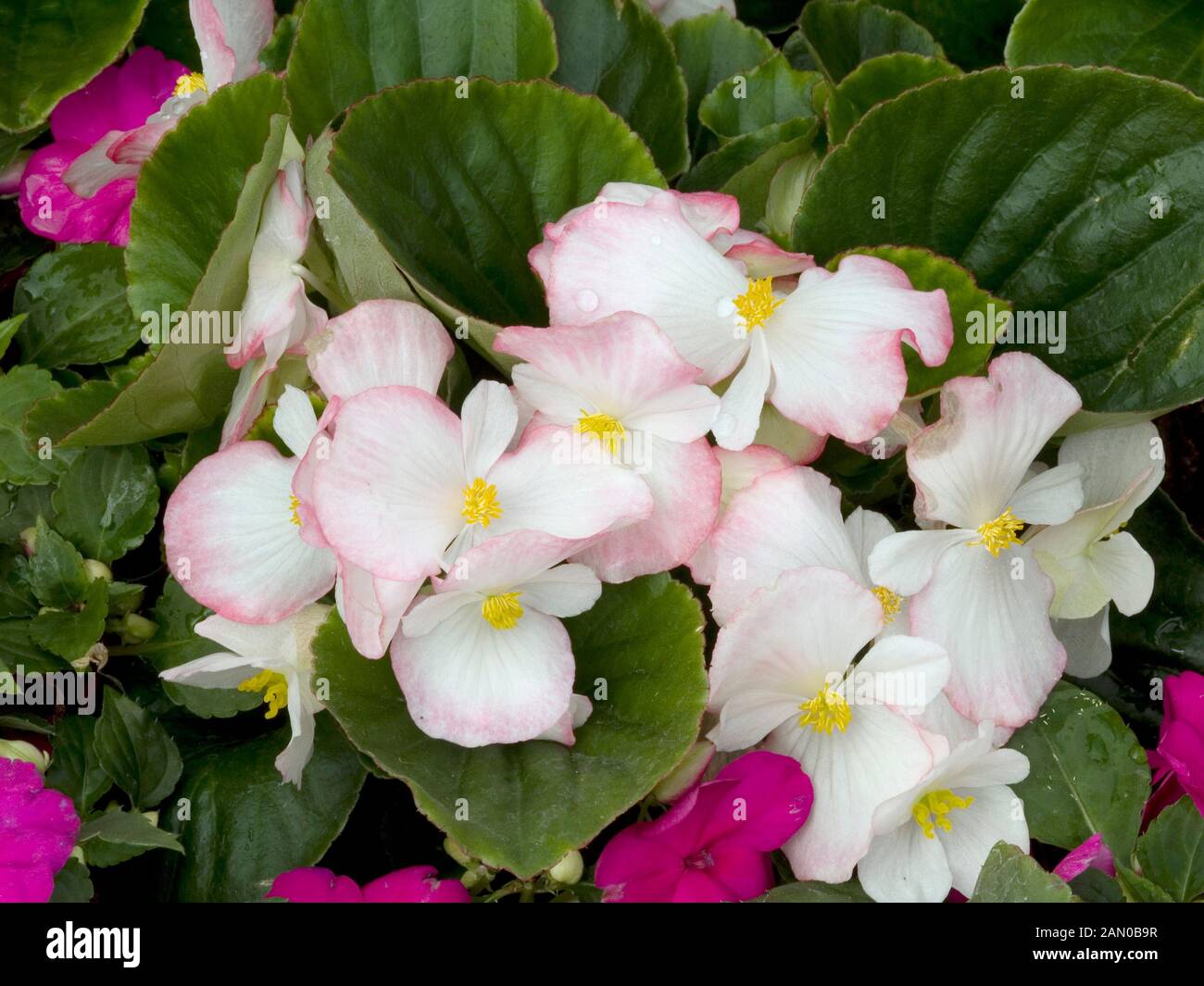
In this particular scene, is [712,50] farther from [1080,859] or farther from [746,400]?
[1080,859]

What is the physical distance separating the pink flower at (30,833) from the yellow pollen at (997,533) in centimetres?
51

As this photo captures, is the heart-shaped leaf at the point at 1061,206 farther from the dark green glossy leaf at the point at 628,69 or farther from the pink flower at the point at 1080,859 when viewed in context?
the pink flower at the point at 1080,859

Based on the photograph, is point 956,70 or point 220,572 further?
point 956,70

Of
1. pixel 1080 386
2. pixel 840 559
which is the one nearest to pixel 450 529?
pixel 840 559

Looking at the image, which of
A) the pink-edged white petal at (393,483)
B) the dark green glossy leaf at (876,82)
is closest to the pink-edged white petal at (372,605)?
the pink-edged white petal at (393,483)

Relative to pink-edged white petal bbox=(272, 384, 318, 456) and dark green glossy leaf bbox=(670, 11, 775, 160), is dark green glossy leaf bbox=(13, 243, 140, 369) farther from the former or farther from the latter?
dark green glossy leaf bbox=(670, 11, 775, 160)

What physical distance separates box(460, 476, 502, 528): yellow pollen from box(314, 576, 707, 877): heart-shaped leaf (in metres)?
0.10

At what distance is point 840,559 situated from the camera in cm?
70

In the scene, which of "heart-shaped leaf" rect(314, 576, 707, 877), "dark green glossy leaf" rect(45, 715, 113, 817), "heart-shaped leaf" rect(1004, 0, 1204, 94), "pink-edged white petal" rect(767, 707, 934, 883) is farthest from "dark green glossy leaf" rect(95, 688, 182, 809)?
"heart-shaped leaf" rect(1004, 0, 1204, 94)

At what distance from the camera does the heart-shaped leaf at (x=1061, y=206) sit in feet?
2.42

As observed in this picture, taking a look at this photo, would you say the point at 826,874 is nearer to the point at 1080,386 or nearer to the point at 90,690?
the point at 1080,386

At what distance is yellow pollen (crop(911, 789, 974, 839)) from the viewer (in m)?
0.69
